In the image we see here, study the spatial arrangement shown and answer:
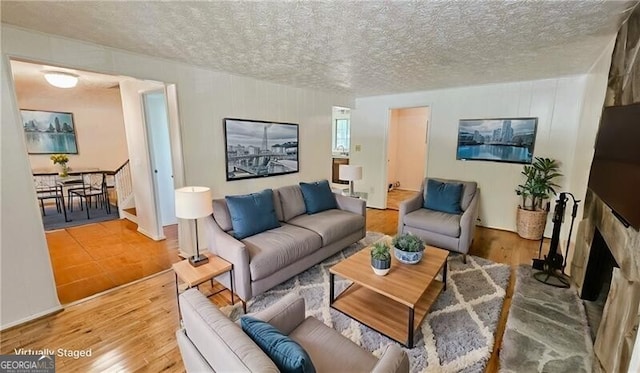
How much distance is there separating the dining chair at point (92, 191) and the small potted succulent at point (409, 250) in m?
5.60

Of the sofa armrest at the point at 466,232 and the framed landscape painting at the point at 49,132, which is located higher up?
the framed landscape painting at the point at 49,132

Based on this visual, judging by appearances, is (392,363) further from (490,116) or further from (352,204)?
(490,116)

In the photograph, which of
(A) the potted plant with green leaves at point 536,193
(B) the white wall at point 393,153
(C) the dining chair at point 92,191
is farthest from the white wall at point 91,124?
(A) the potted plant with green leaves at point 536,193

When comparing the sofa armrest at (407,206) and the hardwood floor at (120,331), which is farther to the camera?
Result: the sofa armrest at (407,206)

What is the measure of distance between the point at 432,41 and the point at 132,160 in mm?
4364

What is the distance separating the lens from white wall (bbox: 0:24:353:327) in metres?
2.10

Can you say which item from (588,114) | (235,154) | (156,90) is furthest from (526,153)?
(156,90)

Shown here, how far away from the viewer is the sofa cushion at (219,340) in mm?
877

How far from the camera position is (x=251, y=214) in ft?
9.10

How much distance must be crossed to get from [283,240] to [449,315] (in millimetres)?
1610

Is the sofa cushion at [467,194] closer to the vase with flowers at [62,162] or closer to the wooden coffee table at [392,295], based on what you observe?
the wooden coffee table at [392,295]

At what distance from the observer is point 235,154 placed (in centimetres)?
368

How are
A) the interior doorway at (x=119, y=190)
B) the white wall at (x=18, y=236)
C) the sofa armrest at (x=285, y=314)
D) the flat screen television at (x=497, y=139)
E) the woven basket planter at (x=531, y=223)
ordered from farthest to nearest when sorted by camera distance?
the flat screen television at (x=497, y=139), the woven basket planter at (x=531, y=223), the interior doorway at (x=119, y=190), the white wall at (x=18, y=236), the sofa armrest at (x=285, y=314)

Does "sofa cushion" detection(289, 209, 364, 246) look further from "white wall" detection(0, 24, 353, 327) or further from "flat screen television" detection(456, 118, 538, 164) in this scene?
"flat screen television" detection(456, 118, 538, 164)
